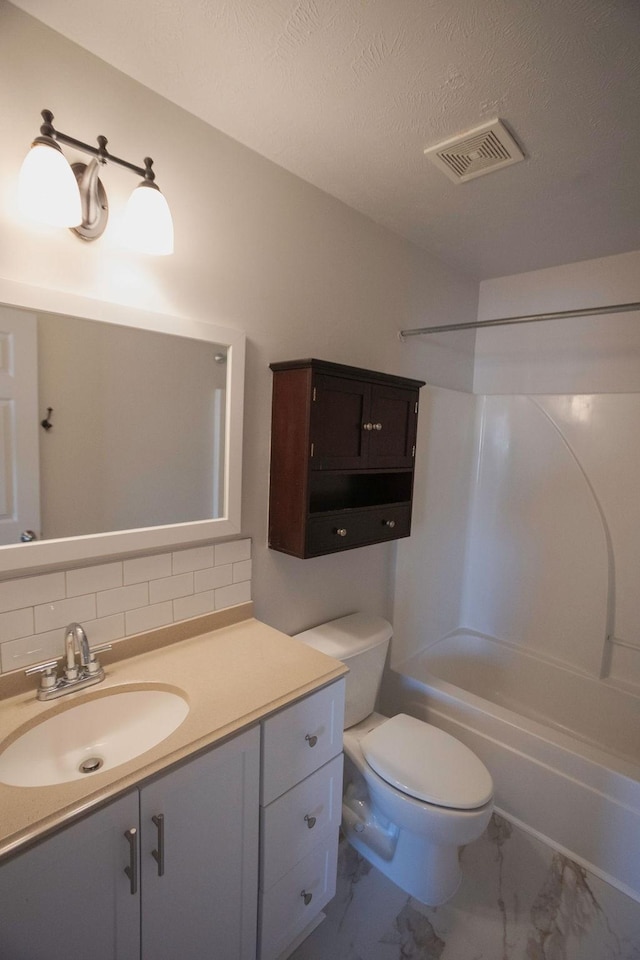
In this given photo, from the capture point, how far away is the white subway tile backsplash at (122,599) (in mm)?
1228

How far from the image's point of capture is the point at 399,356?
6.87 ft

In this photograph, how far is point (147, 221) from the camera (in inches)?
44.9

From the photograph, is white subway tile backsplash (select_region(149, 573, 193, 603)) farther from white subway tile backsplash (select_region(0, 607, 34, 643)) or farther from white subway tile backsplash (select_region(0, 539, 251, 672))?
white subway tile backsplash (select_region(0, 607, 34, 643))

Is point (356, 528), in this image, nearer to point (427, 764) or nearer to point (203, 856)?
point (427, 764)

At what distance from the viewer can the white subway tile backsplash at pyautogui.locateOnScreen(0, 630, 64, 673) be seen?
107 centimetres

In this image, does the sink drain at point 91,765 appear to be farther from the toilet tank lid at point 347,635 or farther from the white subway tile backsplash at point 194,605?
the toilet tank lid at point 347,635

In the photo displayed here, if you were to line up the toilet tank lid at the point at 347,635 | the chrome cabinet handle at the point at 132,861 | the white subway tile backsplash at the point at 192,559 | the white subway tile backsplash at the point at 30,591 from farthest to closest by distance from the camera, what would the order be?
1. the toilet tank lid at the point at 347,635
2. the white subway tile backsplash at the point at 192,559
3. the white subway tile backsplash at the point at 30,591
4. the chrome cabinet handle at the point at 132,861

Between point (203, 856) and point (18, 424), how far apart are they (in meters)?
1.06

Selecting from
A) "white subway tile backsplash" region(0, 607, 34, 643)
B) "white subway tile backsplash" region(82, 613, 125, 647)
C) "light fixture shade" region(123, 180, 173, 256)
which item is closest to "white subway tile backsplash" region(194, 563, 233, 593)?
"white subway tile backsplash" region(82, 613, 125, 647)

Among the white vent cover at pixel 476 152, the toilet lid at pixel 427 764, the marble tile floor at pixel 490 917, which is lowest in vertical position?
the marble tile floor at pixel 490 917

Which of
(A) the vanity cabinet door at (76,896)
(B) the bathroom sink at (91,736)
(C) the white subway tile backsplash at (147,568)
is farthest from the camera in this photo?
(C) the white subway tile backsplash at (147,568)

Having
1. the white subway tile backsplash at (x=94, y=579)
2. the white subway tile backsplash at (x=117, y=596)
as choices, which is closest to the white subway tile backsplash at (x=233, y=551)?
the white subway tile backsplash at (x=117, y=596)

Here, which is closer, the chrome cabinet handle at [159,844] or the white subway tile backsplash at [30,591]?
the chrome cabinet handle at [159,844]

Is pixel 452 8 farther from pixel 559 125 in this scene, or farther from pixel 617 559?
pixel 617 559
